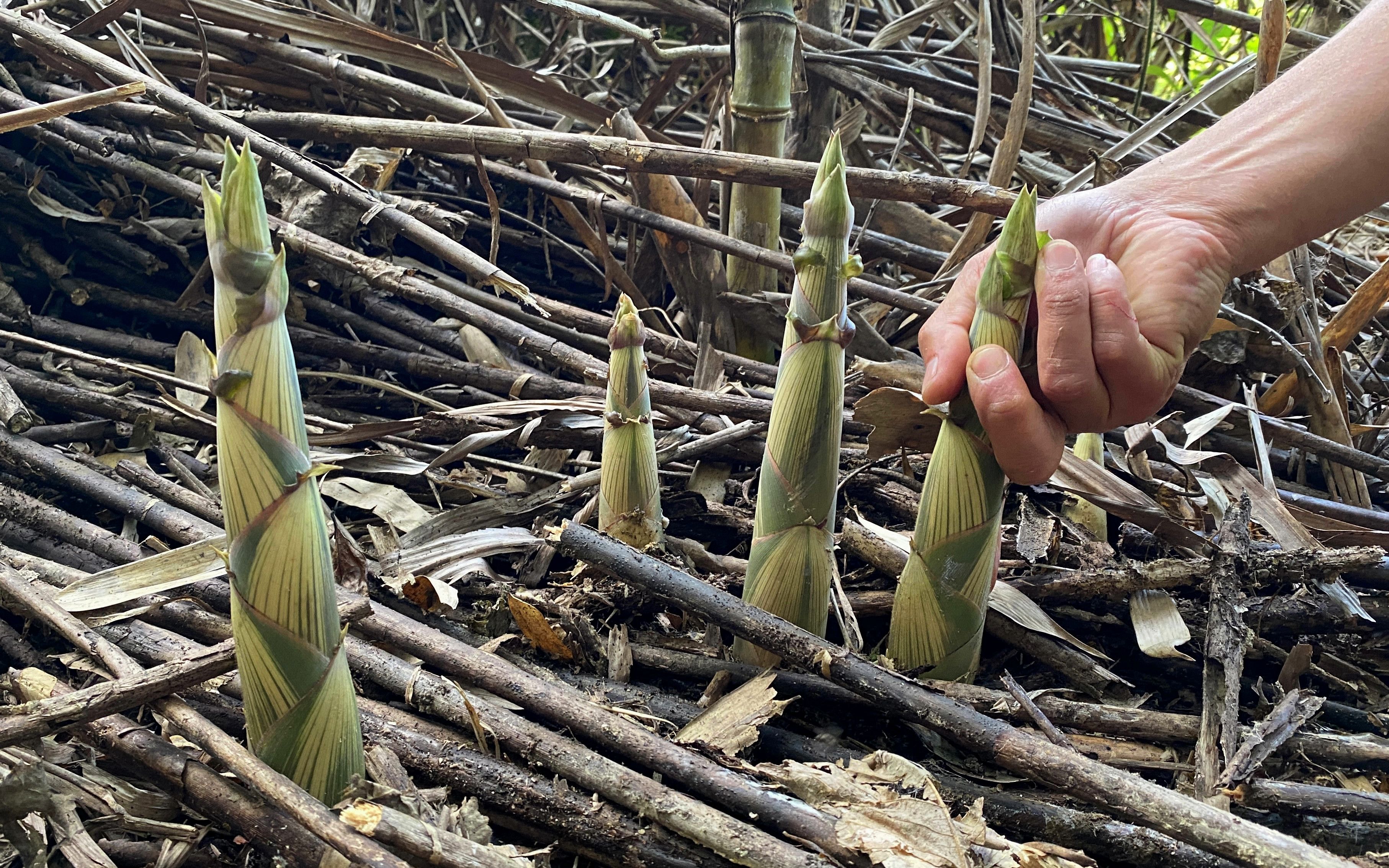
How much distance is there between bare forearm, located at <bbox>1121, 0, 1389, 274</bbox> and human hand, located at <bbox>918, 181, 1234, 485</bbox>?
0.04 meters

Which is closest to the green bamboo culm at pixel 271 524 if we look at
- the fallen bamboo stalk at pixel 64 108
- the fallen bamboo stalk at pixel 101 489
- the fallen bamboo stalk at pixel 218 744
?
the fallen bamboo stalk at pixel 218 744

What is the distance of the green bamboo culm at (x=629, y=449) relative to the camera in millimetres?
1468

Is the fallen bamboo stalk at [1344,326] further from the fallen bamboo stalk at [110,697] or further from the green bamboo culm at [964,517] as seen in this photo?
the fallen bamboo stalk at [110,697]

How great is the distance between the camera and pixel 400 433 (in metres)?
1.94

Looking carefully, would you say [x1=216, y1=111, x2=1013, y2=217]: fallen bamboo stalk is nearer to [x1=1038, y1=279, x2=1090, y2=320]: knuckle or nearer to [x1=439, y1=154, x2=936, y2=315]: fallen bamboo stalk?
[x1=439, y1=154, x2=936, y2=315]: fallen bamboo stalk

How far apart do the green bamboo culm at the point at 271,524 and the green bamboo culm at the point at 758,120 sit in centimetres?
147

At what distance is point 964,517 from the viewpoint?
1274mm

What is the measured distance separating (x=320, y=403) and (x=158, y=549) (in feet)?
2.39

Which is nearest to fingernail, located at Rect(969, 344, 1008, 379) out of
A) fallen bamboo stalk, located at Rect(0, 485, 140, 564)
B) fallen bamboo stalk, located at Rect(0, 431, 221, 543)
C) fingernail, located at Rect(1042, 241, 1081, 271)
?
fingernail, located at Rect(1042, 241, 1081, 271)

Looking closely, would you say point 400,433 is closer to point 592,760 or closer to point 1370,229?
point 592,760

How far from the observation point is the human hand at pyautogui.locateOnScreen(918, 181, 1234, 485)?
1.21m

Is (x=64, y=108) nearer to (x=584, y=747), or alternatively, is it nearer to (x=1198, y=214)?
(x=584, y=747)

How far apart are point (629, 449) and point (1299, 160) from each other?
124 cm

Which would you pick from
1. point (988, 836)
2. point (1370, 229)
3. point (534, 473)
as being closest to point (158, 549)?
point (534, 473)
